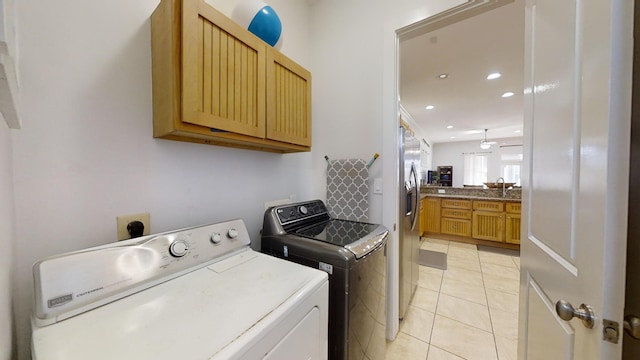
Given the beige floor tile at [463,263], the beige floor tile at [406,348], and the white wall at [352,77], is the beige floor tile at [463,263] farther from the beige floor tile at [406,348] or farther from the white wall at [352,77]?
the white wall at [352,77]

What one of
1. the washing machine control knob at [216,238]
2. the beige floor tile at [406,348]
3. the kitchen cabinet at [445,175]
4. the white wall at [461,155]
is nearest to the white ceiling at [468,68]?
the washing machine control knob at [216,238]

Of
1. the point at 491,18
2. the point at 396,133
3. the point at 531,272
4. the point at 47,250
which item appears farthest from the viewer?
the point at 491,18

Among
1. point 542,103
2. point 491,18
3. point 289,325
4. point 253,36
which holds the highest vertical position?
point 491,18

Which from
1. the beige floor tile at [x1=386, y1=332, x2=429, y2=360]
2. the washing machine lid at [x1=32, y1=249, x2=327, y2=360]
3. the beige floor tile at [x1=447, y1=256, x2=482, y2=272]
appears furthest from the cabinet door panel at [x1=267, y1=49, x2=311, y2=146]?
the beige floor tile at [x1=447, y1=256, x2=482, y2=272]

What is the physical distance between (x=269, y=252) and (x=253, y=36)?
1.16m

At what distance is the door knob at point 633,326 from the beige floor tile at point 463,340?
1.38 m

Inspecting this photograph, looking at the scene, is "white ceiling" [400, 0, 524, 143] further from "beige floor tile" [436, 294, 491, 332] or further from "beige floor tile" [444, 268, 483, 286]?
"beige floor tile" [444, 268, 483, 286]

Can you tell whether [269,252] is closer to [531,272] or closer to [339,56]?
[531,272]

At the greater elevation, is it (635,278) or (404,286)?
(635,278)

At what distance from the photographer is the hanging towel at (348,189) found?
1706 millimetres

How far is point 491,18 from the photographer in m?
1.99

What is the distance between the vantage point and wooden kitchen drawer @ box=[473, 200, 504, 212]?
3.81 metres

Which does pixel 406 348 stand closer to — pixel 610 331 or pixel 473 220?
pixel 610 331

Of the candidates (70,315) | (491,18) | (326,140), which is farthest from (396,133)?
(70,315)
